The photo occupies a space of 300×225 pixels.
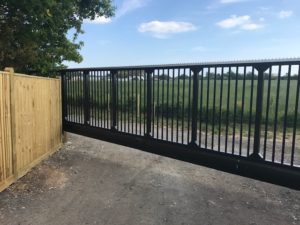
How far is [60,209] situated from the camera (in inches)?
141

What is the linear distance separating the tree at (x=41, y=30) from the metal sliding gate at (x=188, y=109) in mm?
793

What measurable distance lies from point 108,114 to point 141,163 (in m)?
1.22

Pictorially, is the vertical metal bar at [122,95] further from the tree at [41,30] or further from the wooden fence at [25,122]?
the tree at [41,30]

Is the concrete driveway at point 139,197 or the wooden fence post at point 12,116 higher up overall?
the wooden fence post at point 12,116

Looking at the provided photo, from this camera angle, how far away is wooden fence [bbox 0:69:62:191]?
404 centimetres

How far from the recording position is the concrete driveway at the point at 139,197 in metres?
3.37

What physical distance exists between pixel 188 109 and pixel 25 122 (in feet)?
8.88

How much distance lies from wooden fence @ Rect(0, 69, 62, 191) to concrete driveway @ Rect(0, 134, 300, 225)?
26 cm

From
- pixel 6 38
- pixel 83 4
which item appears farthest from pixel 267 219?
pixel 83 4

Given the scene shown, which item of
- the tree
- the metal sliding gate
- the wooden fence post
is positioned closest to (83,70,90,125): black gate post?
the metal sliding gate

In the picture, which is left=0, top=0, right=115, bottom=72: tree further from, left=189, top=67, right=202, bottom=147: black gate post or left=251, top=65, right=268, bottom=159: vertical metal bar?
left=251, top=65, right=268, bottom=159: vertical metal bar

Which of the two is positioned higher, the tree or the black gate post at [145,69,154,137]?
the tree

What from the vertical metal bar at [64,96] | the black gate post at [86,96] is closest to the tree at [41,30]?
the vertical metal bar at [64,96]

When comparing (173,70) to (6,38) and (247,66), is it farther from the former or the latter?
(6,38)
